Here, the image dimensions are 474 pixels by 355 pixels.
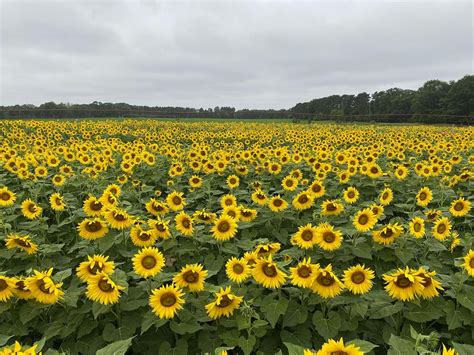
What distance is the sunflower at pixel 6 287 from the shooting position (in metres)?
3.26

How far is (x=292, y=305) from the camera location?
12.0 ft

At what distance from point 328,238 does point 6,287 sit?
325 cm

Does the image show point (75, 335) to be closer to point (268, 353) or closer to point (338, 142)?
point (268, 353)

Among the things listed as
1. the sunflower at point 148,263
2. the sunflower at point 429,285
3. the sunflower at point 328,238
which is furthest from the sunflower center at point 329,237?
the sunflower at point 148,263

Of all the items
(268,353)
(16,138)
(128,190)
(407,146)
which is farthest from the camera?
(16,138)

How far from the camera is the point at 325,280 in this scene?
335cm

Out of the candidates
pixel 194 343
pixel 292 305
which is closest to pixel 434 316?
pixel 292 305

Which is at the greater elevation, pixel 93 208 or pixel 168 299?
pixel 93 208

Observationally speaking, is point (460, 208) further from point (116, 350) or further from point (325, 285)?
point (116, 350)

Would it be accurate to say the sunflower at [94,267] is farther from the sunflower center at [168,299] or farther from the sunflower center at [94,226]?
the sunflower center at [94,226]

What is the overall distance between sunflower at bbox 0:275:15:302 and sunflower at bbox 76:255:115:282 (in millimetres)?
550

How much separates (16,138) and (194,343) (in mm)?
16433

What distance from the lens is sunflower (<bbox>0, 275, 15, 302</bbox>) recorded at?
3.26 m

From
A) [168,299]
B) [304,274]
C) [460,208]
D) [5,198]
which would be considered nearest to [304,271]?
[304,274]
